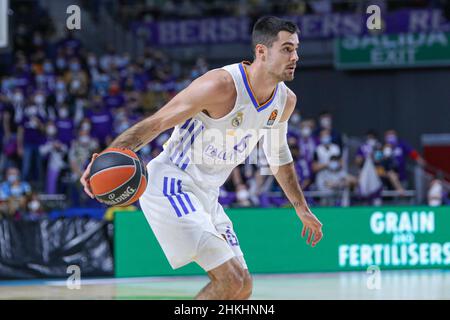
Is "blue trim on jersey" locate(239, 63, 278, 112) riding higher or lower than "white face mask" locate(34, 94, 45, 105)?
higher

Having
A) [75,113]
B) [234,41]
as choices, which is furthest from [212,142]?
[234,41]

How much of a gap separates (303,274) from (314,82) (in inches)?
423

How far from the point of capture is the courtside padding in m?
14.3

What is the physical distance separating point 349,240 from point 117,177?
9414 millimetres

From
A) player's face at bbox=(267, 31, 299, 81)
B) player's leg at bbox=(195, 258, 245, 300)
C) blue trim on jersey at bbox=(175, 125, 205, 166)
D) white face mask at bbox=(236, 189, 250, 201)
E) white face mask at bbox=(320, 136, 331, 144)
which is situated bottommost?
white face mask at bbox=(236, 189, 250, 201)

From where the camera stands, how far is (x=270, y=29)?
629cm

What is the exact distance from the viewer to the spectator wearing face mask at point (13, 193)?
601 inches

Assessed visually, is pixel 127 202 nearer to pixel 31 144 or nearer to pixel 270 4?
pixel 31 144

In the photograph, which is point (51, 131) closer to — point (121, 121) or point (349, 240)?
point (121, 121)

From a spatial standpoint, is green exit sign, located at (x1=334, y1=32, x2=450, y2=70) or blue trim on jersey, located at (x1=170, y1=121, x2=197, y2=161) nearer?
blue trim on jersey, located at (x1=170, y1=121, x2=197, y2=161)

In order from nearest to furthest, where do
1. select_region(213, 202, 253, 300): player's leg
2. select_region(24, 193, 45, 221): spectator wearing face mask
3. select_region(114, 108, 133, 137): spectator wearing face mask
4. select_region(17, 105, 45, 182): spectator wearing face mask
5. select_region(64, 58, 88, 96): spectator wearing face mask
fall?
1. select_region(213, 202, 253, 300): player's leg
2. select_region(24, 193, 45, 221): spectator wearing face mask
3. select_region(17, 105, 45, 182): spectator wearing face mask
4. select_region(114, 108, 133, 137): spectator wearing face mask
5. select_region(64, 58, 88, 96): spectator wearing face mask

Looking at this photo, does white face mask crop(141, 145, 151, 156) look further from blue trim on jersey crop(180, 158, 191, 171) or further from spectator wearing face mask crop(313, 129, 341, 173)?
blue trim on jersey crop(180, 158, 191, 171)

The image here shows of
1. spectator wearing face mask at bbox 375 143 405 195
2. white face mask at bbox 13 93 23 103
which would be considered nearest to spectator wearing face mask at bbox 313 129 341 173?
spectator wearing face mask at bbox 375 143 405 195
